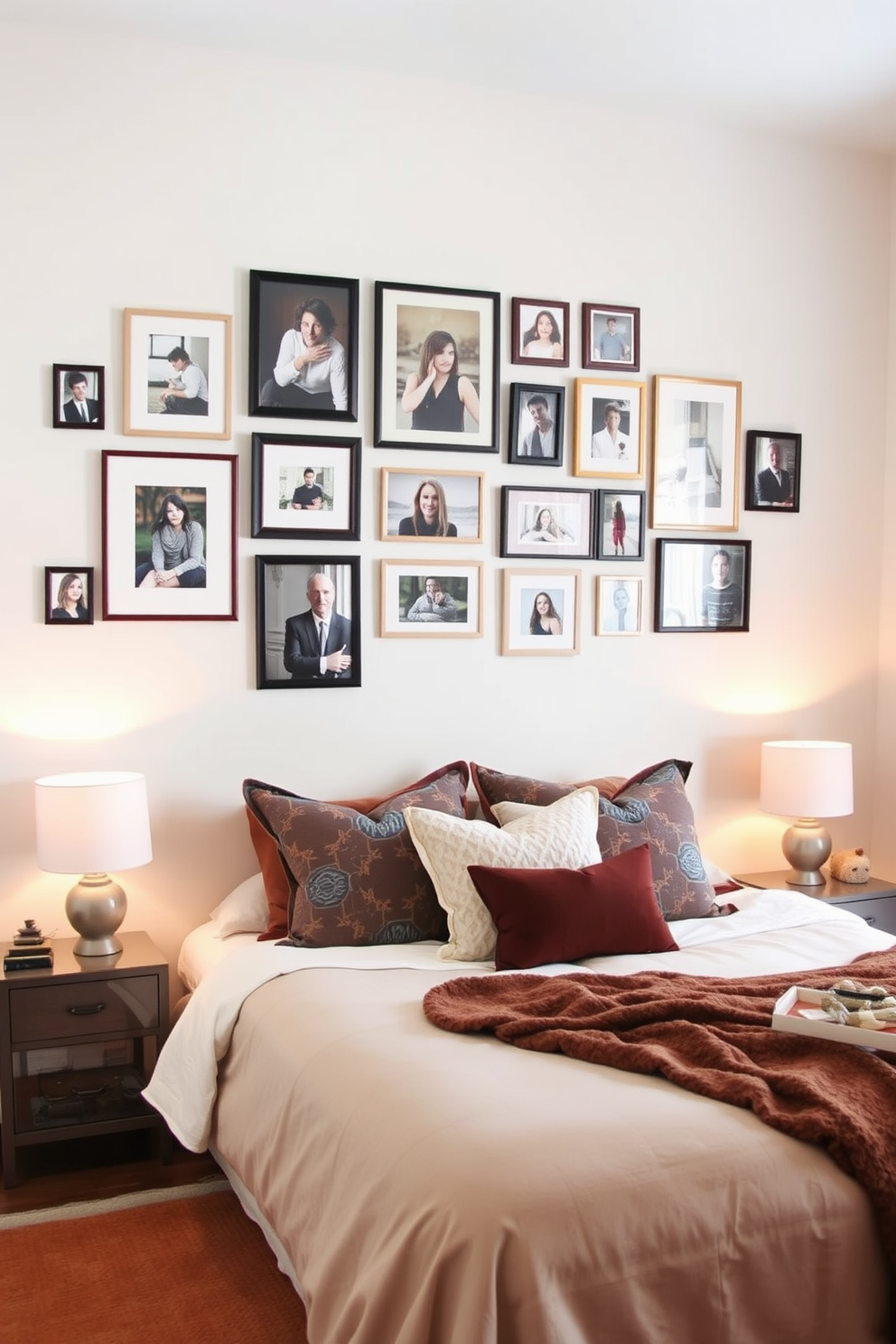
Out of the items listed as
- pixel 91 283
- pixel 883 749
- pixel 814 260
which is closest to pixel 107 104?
pixel 91 283

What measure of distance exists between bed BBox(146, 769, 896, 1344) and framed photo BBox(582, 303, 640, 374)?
235 cm

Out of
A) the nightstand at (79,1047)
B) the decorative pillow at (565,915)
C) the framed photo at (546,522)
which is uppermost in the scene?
the framed photo at (546,522)

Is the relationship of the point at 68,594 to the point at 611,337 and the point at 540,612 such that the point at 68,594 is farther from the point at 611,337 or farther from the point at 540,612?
the point at 611,337

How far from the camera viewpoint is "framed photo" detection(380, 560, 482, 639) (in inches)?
148

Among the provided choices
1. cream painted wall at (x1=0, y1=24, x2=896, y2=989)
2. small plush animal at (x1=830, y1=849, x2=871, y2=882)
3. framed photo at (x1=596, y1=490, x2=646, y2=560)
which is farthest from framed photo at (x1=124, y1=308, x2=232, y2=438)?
small plush animal at (x1=830, y1=849, x2=871, y2=882)

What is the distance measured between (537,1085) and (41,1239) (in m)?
1.42

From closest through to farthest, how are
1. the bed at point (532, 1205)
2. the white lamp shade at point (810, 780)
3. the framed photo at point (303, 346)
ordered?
the bed at point (532, 1205) < the framed photo at point (303, 346) < the white lamp shade at point (810, 780)

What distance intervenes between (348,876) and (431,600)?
1.01m

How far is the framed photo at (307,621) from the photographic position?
142 inches

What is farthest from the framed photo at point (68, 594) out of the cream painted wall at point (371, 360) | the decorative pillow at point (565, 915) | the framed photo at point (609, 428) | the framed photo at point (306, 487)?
the framed photo at point (609, 428)

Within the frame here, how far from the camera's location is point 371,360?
372 cm

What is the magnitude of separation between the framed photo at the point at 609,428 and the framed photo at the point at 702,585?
0.30m

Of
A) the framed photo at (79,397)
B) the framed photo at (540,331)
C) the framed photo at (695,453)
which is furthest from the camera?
the framed photo at (695,453)

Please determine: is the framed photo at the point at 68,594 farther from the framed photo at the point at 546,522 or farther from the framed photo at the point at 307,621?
the framed photo at the point at 546,522
